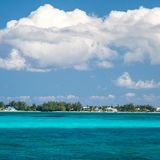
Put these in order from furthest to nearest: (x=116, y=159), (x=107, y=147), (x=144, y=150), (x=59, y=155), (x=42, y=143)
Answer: (x=42, y=143)
(x=107, y=147)
(x=144, y=150)
(x=59, y=155)
(x=116, y=159)

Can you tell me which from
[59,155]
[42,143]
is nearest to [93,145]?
[42,143]

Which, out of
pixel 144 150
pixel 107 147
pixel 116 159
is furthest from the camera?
pixel 107 147

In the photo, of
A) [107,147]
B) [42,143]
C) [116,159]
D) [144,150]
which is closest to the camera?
[116,159]

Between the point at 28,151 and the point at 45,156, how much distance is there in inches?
123

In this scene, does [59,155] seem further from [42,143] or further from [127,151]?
[42,143]

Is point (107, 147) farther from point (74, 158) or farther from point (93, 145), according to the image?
point (74, 158)

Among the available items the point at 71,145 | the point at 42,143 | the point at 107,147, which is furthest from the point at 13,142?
the point at 107,147

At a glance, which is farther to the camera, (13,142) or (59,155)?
(13,142)

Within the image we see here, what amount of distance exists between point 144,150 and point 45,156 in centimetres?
792

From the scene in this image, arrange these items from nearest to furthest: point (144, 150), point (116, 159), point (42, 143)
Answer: point (116, 159), point (144, 150), point (42, 143)

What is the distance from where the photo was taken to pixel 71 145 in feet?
131

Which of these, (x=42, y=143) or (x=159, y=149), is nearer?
(x=159, y=149)

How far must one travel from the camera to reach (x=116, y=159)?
30.8 m

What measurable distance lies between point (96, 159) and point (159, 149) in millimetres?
7507
